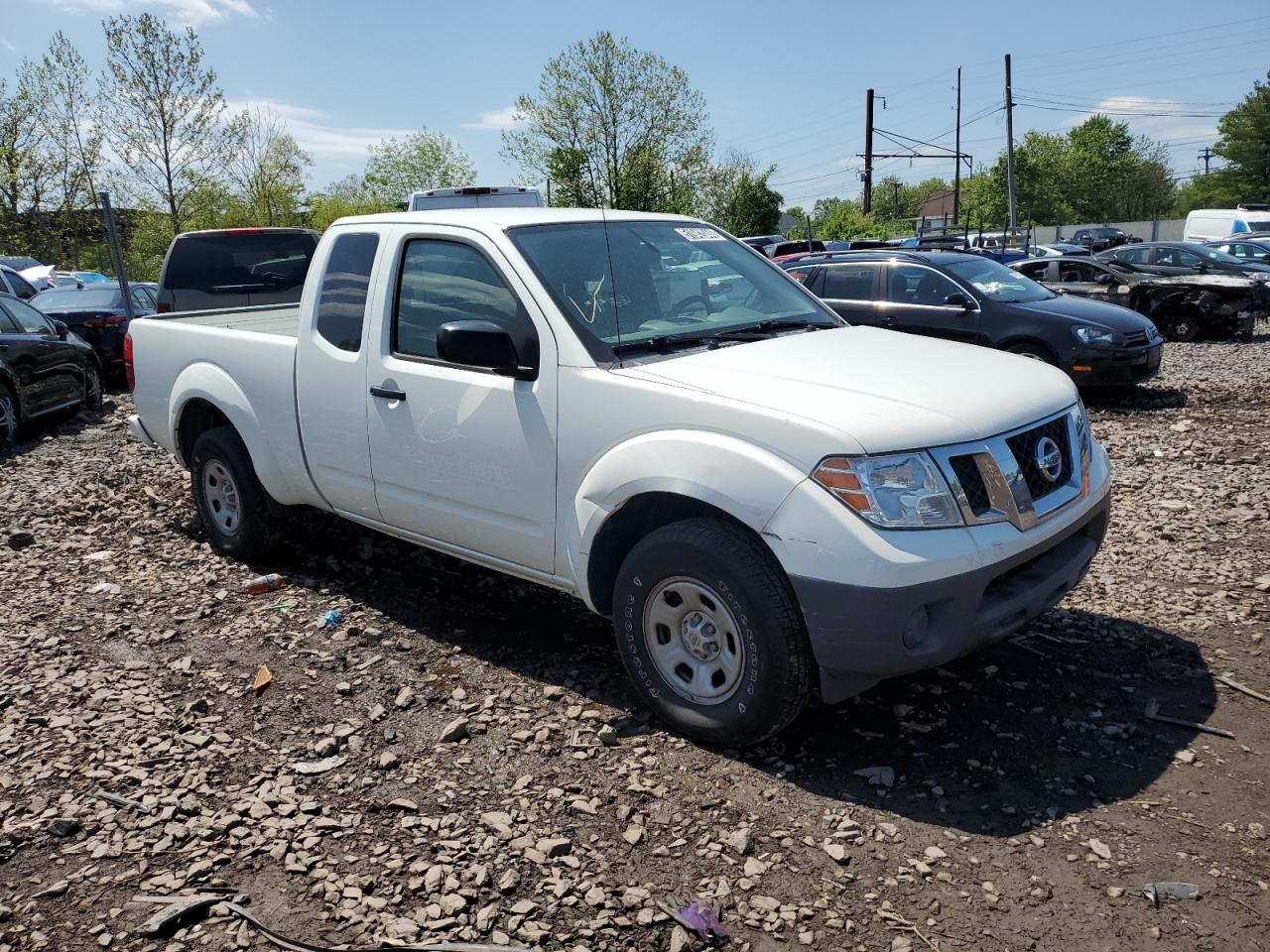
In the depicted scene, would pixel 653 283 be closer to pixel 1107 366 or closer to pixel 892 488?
pixel 892 488

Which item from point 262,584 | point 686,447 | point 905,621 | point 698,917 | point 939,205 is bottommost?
point 698,917

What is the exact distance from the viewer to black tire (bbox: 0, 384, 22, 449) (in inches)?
387

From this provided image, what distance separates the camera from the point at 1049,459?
12.0 feet

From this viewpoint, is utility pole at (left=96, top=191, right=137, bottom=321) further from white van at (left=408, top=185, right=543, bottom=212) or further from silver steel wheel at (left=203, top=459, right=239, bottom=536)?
silver steel wheel at (left=203, top=459, right=239, bottom=536)

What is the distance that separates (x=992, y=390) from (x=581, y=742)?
2.01 metres

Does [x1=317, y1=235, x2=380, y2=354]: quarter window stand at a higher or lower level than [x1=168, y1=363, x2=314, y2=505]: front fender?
higher

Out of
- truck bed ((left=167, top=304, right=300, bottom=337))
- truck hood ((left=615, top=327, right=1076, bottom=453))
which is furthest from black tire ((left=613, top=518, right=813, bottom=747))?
truck bed ((left=167, top=304, right=300, bottom=337))

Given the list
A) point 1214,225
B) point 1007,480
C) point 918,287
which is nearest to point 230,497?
point 1007,480

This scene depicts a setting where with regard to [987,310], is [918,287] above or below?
above

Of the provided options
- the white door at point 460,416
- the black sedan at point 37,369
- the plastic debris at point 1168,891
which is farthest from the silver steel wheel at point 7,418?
the plastic debris at point 1168,891

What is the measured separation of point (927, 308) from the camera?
11156mm

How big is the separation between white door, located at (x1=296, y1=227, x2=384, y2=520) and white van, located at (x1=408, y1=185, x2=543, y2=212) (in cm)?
945

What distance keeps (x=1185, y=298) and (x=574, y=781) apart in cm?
1595

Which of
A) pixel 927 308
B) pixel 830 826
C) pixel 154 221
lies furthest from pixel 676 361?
pixel 154 221
